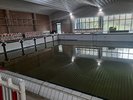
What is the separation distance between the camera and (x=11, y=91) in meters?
1.47

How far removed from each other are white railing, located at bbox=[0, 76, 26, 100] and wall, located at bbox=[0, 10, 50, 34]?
1085 cm

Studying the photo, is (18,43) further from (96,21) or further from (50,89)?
(96,21)

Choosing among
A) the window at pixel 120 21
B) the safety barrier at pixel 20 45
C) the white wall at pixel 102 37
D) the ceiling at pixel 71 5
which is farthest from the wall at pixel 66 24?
the safety barrier at pixel 20 45

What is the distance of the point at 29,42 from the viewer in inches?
358

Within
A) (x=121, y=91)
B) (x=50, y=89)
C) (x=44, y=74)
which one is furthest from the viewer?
(x=44, y=74)

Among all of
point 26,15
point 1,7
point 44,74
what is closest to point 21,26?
point 26,15

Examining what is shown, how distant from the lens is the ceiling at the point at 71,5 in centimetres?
1072

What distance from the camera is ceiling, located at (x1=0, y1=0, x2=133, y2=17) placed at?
10.7 metres

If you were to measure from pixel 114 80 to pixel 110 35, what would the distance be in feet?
23.9

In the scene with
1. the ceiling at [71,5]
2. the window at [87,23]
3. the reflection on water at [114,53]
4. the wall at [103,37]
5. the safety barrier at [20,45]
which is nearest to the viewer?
the reflection on water at [114,53]

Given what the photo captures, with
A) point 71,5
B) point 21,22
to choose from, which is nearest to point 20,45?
point 21,22

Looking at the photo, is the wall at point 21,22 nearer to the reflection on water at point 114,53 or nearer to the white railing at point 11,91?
the reflection on water at point 114,53

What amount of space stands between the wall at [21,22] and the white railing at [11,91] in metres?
10.8

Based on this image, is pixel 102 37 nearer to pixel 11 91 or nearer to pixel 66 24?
pixel 66 24
